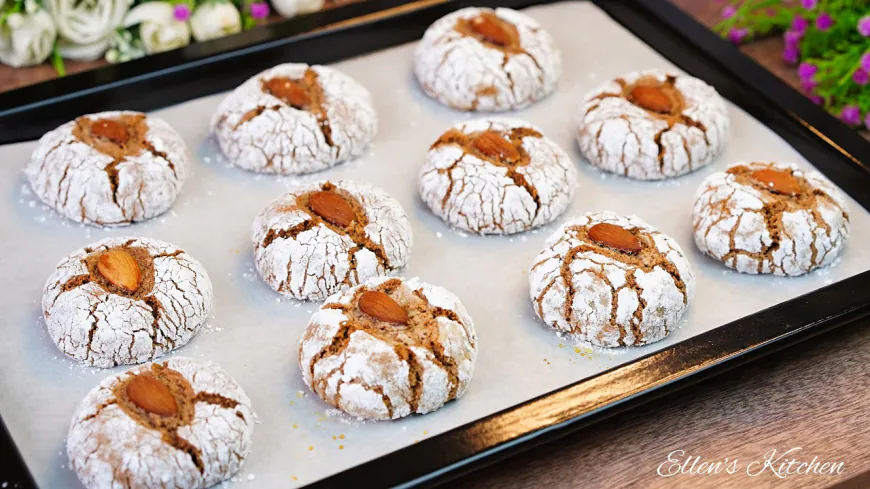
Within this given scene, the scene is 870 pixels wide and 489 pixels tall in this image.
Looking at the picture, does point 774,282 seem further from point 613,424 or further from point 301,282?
point 301,282

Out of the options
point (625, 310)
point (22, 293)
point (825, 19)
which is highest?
point (825, 19)

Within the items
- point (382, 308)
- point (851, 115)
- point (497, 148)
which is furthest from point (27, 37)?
point (851, 115)

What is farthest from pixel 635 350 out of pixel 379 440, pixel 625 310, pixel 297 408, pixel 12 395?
pixel 12 395

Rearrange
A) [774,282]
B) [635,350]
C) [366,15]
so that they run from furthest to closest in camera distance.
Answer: [366,15] → [774,282] → [635,350]

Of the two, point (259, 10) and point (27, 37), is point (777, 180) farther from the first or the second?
point (27, 37)

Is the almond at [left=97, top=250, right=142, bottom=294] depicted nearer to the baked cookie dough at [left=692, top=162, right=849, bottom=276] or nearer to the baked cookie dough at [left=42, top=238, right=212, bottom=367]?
the baked cookie dough at [left=42, top=238, right=212, bottom=367]

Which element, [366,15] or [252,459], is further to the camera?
[366,15]

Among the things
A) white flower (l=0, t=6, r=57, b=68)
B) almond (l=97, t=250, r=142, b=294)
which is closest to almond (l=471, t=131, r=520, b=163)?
almond (l=97, t=250, r=142, b=294)
